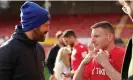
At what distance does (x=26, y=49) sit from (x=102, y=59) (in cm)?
69

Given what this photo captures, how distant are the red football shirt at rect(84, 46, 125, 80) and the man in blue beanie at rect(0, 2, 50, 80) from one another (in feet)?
1.90

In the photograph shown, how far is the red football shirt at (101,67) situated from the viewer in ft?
12.8

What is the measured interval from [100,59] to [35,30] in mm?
625

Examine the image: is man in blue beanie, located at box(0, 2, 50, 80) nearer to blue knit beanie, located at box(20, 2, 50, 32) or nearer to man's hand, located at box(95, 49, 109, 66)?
blue knit beanie, located at box(20, 2, 50, 32)

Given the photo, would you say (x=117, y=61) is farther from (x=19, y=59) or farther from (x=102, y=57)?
(x=19, y=59)

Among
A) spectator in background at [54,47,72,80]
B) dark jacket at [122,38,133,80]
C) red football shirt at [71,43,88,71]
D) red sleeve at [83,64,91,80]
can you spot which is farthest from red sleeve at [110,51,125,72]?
spectator in background at [54,47,72,80]

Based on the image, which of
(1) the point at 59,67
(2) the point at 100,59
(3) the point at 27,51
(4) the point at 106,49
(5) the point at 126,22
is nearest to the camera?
(3) the point at 27,51

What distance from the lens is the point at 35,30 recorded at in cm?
351

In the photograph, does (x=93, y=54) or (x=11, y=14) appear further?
(x=11, y=14)

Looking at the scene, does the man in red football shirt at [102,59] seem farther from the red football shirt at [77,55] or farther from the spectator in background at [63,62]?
the spectator in background at [63,62]

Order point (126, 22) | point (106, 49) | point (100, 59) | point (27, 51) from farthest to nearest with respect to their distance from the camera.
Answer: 1. point (126, 22)
2. point (106, 49)
3. point (100, 59)
4. point (27, 51)

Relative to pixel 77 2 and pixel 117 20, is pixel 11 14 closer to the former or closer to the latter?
pixel 77 2

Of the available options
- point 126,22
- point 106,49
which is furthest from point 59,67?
point 126,22

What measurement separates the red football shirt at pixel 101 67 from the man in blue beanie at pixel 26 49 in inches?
22.8
